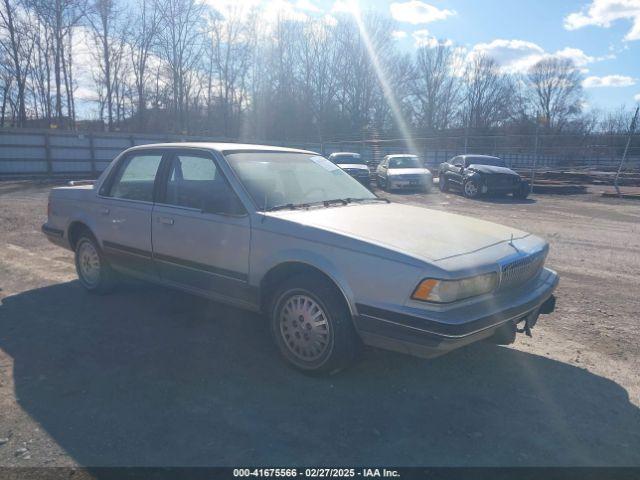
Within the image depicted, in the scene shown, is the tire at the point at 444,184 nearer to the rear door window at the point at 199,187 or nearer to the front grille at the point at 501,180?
the front grille at the point at 501,180

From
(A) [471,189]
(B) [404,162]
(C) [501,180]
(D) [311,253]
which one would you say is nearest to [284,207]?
(D) [311,253]

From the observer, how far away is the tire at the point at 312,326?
318cm

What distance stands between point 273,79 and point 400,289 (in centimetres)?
4657

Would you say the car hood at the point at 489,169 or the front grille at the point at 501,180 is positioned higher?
the car hood at the point at 489,169

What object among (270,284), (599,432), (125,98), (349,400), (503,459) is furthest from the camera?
(125,98)

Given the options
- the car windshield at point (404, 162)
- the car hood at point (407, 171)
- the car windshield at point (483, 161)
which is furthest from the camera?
the car windshield at point (404, 162)

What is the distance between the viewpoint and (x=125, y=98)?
124ft

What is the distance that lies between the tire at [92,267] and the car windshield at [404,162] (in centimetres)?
1584

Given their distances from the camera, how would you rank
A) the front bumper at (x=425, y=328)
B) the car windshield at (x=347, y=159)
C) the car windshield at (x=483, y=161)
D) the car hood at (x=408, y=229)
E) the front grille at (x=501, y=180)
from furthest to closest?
1. the car windshield at (x=347, y=159)
2. the car windshield at (x=483, y=161)
3. the front grille at (x=501, y=180)
4. the car hood at (x=408, y=229)
5. the front bumper at (x=425, y=328)

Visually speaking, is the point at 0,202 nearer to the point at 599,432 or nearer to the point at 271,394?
the point at 271,394

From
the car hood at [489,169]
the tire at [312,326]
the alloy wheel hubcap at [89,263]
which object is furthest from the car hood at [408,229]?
the car hood at [489,169]

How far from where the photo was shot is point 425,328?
2.82 meters

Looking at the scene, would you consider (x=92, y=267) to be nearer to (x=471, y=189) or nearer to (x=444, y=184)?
(x=471, y=189)

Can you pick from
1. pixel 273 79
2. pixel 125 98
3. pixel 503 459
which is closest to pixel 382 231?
pixel 503 459
